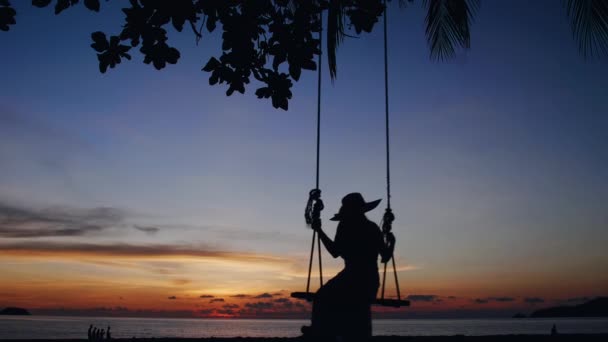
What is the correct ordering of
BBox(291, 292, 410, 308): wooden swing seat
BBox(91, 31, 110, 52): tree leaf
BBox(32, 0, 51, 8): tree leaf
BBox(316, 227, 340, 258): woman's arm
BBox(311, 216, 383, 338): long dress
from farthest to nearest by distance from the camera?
BBox(291, 292, 410, 308): wooden swing seat, BBox(316, 227, 340, 258): woman's arm, BBox(311, 216, 383, 338): long dress, BBox(91, 31, 110, 52): tree leaf, BBox(32, 0, 51, 8): tree leaf

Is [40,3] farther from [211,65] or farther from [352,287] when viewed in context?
[352,287]

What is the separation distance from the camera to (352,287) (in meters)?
5.13

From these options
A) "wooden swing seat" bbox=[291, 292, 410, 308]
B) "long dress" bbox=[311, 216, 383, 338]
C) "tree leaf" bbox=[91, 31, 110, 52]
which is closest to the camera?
"tree leaf" bbox=[91, 31, 110, 52]

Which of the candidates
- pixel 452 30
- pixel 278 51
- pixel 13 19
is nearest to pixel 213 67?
pixel 278 51

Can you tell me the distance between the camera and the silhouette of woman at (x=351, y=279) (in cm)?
497

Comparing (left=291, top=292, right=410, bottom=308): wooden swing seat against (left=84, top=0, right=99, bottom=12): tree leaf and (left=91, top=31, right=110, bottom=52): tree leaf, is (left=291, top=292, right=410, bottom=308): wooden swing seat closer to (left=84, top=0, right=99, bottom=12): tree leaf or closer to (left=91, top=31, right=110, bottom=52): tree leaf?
(left=91, top=31, right=110, bottom=52): tree leaf

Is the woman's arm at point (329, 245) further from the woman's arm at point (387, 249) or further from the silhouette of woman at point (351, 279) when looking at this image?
the woman's arm at point (387, 249)

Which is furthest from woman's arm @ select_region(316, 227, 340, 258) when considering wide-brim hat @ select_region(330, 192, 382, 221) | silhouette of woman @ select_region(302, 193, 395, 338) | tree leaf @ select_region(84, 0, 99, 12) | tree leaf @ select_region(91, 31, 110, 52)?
tree leaf @ select_region(84, 0, 99, 12)

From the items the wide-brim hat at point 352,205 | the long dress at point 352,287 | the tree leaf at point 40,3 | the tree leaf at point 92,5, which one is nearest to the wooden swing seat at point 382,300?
the long dress at point 352,287

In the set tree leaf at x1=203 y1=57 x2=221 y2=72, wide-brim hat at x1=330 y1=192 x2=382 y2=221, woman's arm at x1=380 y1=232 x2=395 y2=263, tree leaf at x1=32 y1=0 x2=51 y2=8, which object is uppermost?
tree leaf at x1=32 y1=0 x2=51 y2=8

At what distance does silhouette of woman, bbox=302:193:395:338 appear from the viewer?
497 cm

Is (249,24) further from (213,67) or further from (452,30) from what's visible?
(452,30)

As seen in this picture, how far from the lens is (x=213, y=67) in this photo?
4.55 m

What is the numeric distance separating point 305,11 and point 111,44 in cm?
174
